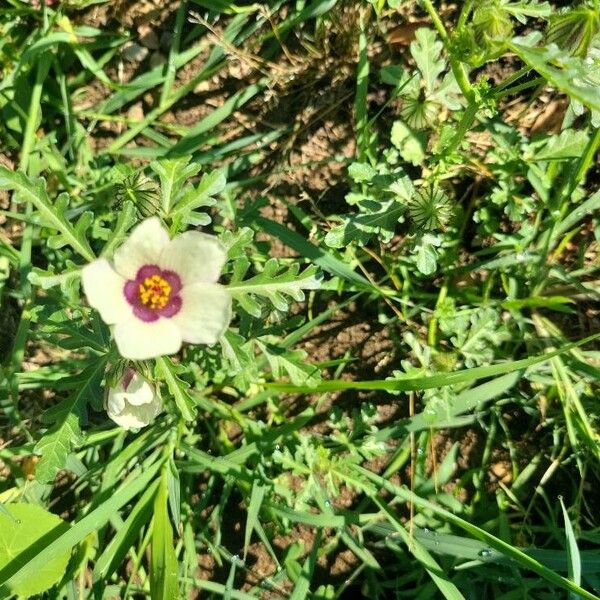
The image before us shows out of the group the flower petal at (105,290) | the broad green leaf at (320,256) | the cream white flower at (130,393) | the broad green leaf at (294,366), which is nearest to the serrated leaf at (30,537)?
the cream white flower at (130,393)

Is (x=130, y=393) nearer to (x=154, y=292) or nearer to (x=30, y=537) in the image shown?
(x=154, y=292)

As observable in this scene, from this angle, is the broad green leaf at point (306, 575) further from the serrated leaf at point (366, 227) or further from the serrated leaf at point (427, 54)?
the serrated leaf at point (427, 54)

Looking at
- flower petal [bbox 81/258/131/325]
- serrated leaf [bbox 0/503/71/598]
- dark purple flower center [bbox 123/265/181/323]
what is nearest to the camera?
flower petal [bbox 81/258/131/325]

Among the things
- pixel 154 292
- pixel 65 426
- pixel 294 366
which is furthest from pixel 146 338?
pixel 294 366

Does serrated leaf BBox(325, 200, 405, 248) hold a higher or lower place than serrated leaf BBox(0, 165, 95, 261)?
lower

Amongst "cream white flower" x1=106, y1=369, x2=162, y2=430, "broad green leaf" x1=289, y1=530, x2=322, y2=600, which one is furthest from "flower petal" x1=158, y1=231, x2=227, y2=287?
"broad green leaf" x1=289, y1=530, x2=322, y2=600

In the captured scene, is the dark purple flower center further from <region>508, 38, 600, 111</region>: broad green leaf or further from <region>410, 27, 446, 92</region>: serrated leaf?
<region>410, 27, 446, 92</region>: serrated leaf

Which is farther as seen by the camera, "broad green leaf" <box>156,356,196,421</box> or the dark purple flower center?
"broad green leaf" <box>156,356,196,421</box>

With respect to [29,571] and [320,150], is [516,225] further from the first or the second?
[29,571]
